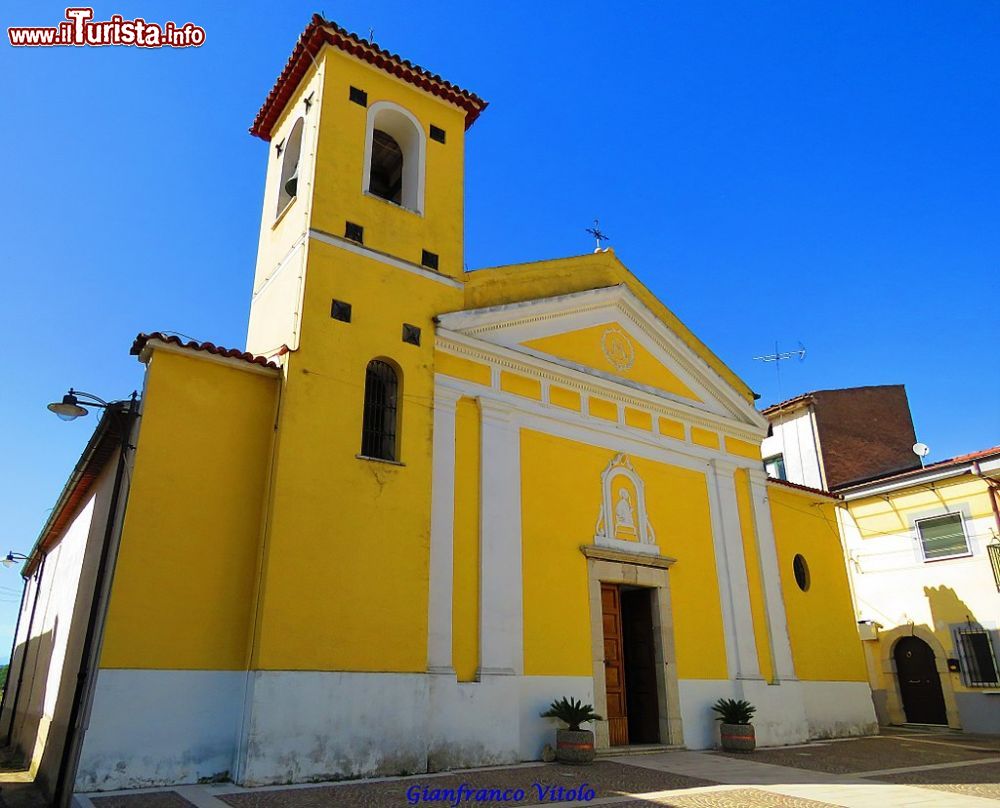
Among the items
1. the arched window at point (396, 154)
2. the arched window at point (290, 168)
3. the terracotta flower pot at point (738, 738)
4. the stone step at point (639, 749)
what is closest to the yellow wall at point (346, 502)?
the arched window at point (396, 154)

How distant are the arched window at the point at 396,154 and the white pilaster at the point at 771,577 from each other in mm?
8845

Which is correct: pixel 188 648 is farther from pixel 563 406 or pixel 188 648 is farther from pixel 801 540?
pixel 801 540

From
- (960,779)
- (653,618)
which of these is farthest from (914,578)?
(960,779)

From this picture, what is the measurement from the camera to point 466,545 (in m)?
10.9

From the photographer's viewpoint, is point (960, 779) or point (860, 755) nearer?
point (960, 779)

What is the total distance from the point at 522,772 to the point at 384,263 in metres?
7.20

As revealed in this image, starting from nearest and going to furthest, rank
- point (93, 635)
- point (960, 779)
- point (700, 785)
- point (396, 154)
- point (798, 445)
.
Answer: point (93, 635)
point (700, 785)
point (960, 779)
point (396, 154)
point (798, 445)

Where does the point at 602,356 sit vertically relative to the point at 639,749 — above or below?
above

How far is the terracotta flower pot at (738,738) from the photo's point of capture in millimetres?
12180

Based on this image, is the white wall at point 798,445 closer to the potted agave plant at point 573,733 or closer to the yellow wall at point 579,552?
the yellow wall at point 579,552

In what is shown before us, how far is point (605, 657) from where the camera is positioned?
40.0ft

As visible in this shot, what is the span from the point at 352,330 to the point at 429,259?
84.8 inches

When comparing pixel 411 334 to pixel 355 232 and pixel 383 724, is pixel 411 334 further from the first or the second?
pixel 383 724

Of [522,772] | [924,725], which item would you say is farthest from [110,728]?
[924,725]
